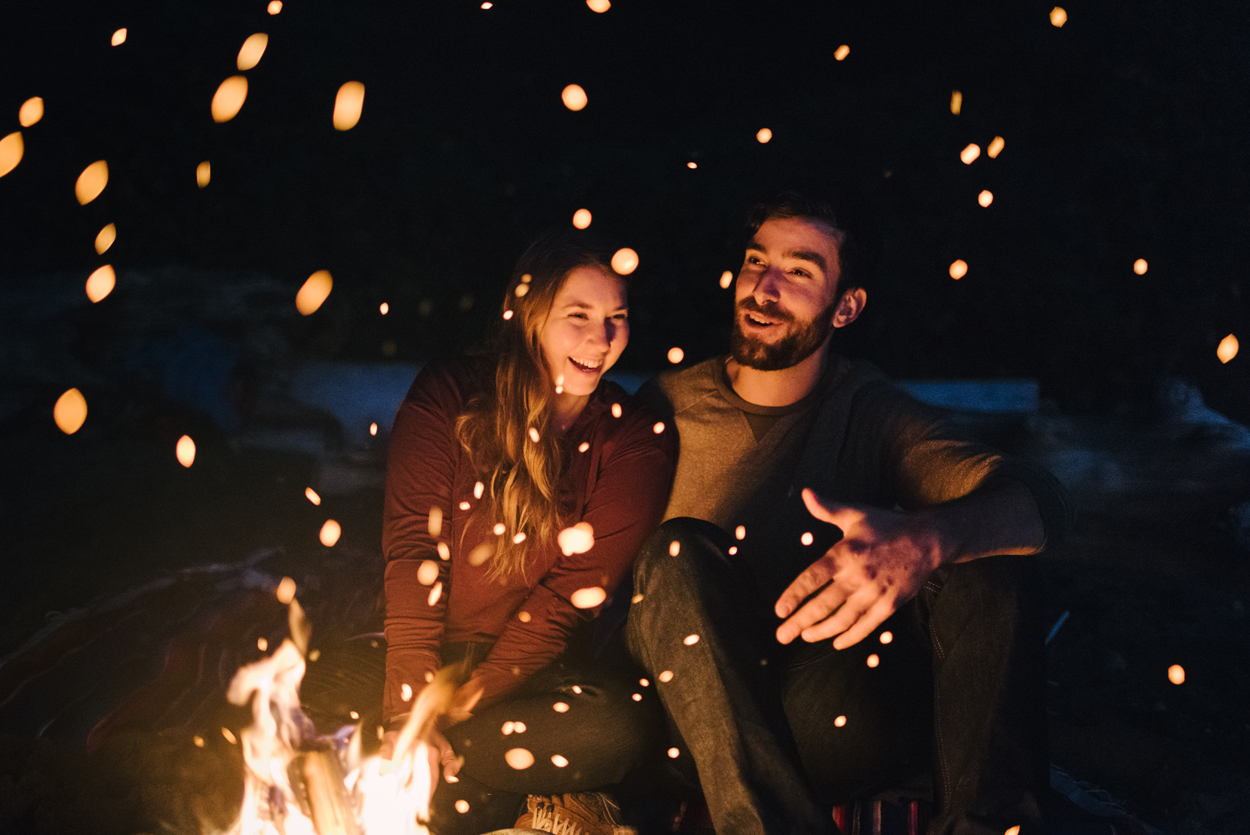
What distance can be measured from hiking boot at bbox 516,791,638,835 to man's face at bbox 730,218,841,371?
41.3 inches

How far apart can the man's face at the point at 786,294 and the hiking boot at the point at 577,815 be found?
105cm

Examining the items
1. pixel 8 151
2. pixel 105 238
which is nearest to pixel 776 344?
pixel 8 151

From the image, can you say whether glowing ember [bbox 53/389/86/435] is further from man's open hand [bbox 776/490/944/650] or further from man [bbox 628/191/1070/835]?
man's open hand [bbox 776/490/944/650]

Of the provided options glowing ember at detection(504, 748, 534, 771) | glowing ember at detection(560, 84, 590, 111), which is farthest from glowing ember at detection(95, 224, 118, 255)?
glowing ember at detection(504, 748, 534, 771)

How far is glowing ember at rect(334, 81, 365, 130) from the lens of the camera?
385 cm

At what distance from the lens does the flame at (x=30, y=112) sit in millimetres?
3721

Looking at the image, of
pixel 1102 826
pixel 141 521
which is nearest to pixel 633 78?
pixel 141 521

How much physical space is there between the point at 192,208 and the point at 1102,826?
4.52 meters

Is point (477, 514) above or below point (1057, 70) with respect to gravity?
below

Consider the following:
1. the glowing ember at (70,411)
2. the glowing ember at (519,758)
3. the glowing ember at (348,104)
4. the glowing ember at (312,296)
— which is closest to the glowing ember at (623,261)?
the glowing ember at (519,758)

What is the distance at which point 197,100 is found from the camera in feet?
14.2

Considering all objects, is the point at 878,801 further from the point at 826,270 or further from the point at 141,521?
the point at 141,521

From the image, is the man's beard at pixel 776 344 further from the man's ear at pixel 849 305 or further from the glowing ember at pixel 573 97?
the glowing ember at pixel 573 97

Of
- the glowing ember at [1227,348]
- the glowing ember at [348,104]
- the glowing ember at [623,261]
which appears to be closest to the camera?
the glowing ember at [623,261]
